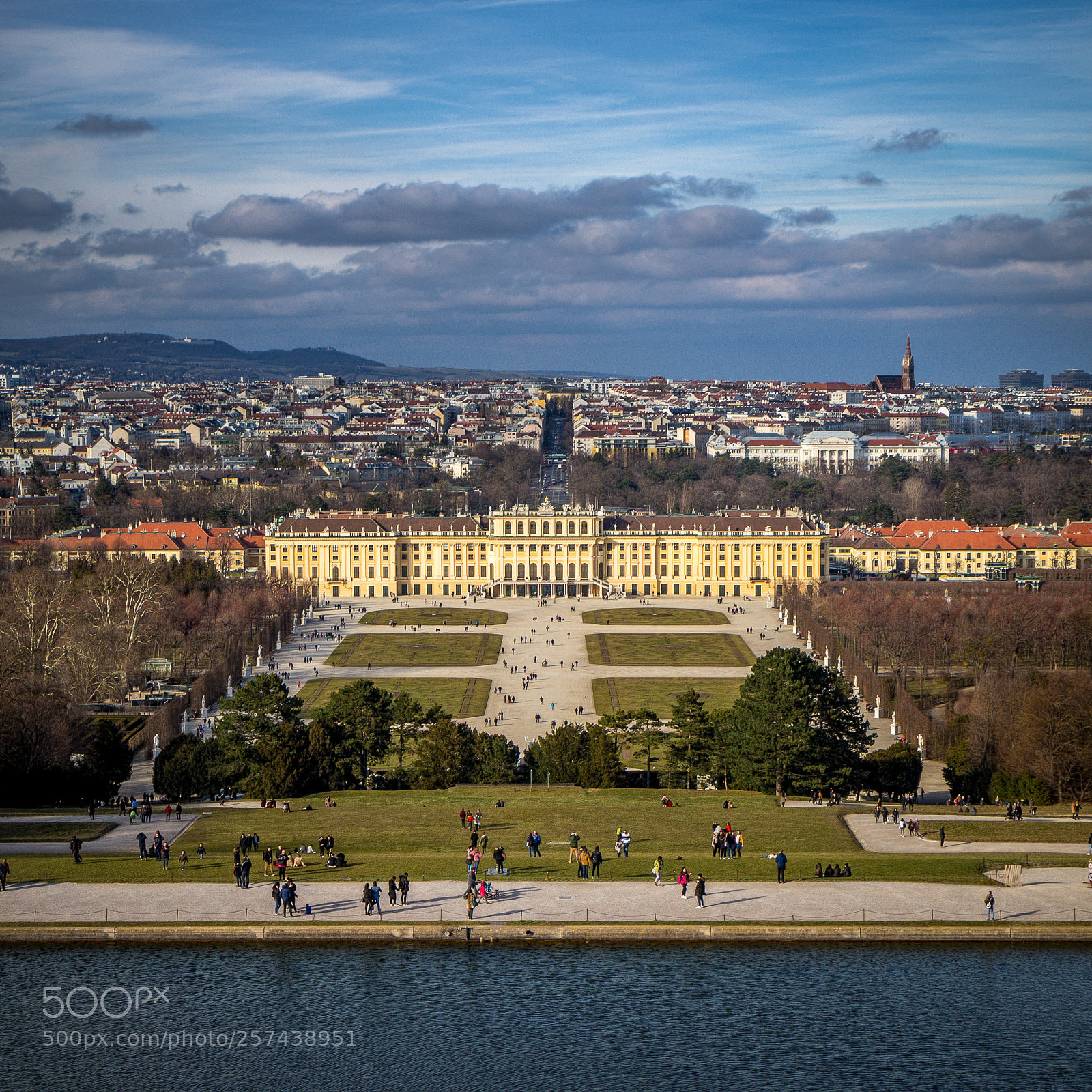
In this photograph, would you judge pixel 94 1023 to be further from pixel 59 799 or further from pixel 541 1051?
pixel 59 799

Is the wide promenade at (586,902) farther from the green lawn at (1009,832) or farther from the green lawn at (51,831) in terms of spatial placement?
the green lawn at (51,831)

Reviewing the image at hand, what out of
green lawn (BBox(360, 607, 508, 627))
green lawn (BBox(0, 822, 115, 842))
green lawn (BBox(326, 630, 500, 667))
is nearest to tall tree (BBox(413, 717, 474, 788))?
green lawn (BBox(0, 822, 115, 842))

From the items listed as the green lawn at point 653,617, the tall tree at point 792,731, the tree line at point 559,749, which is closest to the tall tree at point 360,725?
the tree line at point 559,749

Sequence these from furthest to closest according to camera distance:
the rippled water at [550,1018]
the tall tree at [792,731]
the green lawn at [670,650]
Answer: the green lawn at [670,650], the tall tree at [792,731], the rippled water at [550,1018]

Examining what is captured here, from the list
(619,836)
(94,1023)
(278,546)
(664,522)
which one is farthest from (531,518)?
(94,1023)

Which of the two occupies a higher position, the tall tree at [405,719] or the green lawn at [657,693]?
the tall tree at [405,719]

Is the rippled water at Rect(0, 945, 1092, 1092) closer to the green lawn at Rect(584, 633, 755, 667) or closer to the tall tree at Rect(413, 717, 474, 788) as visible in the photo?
the tall tree at Rect(413, 717, 474, 788)
